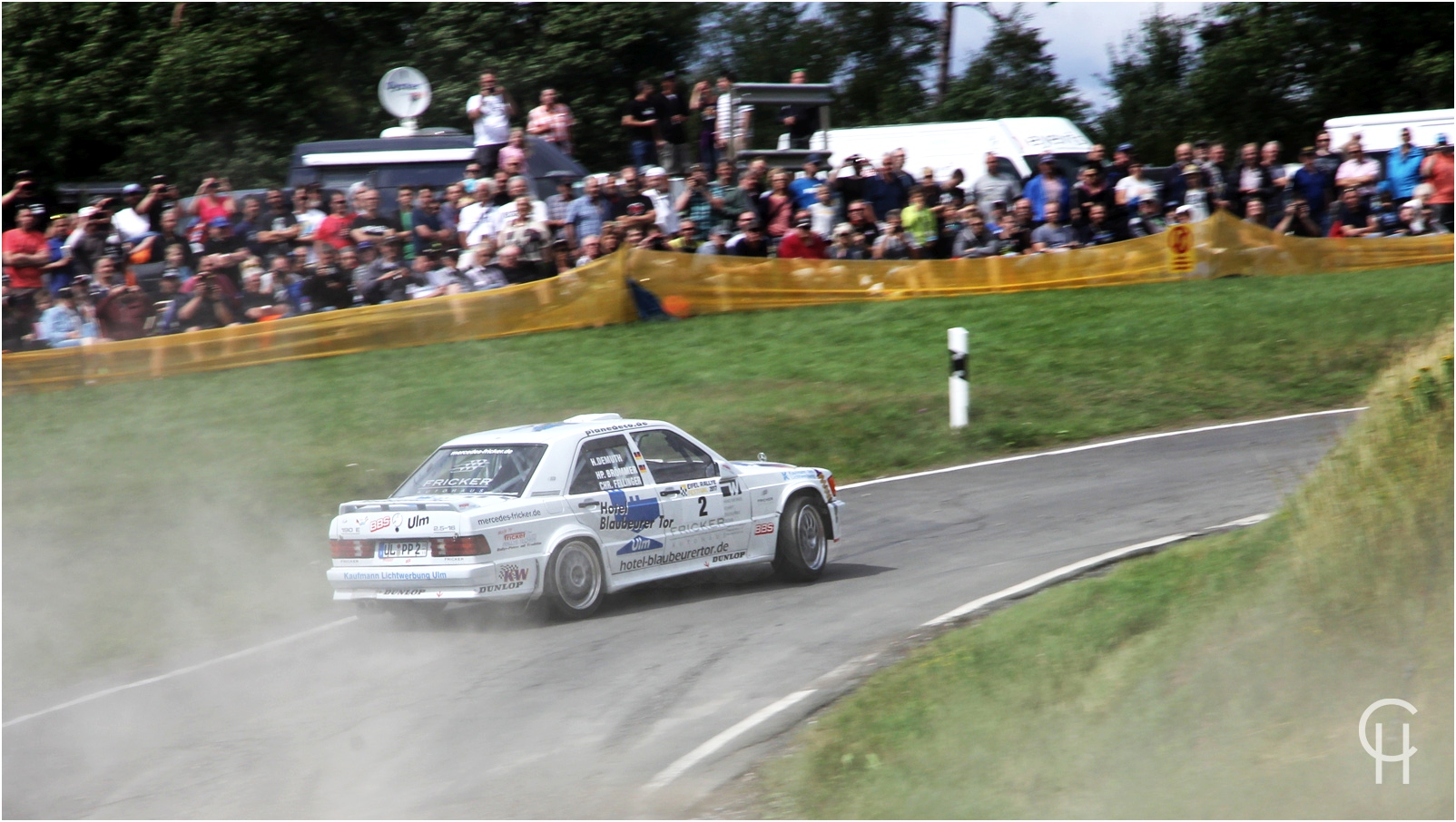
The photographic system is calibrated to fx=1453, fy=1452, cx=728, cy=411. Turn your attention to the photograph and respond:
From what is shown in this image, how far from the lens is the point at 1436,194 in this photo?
2419 cm

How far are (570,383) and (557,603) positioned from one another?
7.93 metres

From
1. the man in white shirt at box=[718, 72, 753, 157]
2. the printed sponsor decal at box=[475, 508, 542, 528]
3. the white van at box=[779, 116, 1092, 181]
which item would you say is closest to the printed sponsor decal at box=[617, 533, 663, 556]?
the printed sponsor decal at box=[475, 508, 542, 528]

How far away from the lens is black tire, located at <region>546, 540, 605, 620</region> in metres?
10.2

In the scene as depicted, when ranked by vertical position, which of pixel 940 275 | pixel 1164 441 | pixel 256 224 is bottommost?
pixel 1164 441

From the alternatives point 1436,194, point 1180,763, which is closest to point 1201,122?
point 1436,194

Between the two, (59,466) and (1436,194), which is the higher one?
(1436,194)

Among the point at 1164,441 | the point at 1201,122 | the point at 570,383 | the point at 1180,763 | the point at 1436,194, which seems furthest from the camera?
the point at 1201,122

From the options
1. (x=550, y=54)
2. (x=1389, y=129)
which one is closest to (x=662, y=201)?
(x=1389, y=129)

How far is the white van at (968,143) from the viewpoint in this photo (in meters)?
24.3

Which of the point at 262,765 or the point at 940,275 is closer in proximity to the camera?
the point at 262,765

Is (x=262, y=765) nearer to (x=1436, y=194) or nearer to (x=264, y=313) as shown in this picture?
(x=264, y=313)

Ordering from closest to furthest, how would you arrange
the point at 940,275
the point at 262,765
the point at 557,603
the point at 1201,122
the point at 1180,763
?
the point at 1180,763 → the point at 262,765 → the point at 557,603 → the point at 940,275 → the point at 1201,122

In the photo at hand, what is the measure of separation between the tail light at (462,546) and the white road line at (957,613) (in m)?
2.62

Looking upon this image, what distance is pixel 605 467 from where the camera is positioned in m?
10.9
